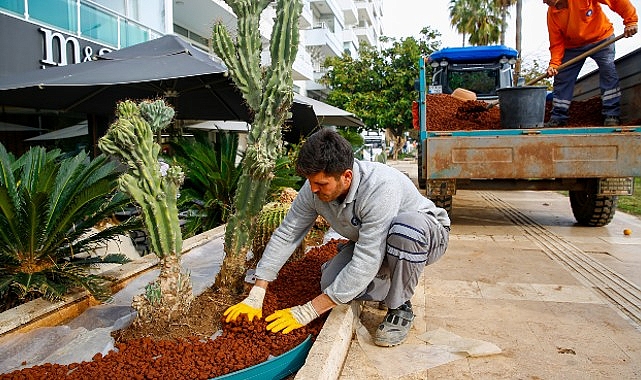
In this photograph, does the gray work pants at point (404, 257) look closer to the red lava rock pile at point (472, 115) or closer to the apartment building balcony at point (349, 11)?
the red lava rock pile at point (472, 115)

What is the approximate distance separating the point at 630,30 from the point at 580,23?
0.53m

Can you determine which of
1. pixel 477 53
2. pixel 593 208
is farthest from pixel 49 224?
pixel 477 53

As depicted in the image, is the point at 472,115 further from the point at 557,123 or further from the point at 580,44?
the point at 580,44

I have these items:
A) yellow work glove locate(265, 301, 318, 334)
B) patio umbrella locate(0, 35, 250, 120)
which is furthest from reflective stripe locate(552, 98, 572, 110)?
yellow work glove locate(265, 301, 318, 334)

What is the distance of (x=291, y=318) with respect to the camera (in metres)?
2.30

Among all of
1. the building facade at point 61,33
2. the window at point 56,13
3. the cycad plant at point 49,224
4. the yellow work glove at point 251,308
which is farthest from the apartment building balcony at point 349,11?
the yellow work glove at point 251,308

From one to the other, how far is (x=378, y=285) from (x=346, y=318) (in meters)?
0.39

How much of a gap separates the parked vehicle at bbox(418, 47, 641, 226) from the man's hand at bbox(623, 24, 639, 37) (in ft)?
0.76

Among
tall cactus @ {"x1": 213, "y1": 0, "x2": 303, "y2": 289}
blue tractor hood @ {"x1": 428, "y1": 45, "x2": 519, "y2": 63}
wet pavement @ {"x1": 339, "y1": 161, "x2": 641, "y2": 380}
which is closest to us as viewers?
wet pavement @ {"x1": 339, "y1": 161, "x2": 641, "y2": 380}

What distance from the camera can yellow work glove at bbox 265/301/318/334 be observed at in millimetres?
2256

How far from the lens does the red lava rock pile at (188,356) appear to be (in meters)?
1.90

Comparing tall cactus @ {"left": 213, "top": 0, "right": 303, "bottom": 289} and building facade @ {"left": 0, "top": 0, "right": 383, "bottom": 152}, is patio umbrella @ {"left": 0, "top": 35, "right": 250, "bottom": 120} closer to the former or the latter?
building facade @ {"left": 0, "top": 0, "right": 383, "bottom": 152}

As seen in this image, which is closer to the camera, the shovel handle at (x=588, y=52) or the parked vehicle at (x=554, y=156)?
the parked vehicle at (x=554, y=156)

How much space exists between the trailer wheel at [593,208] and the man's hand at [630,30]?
5.89 ft
